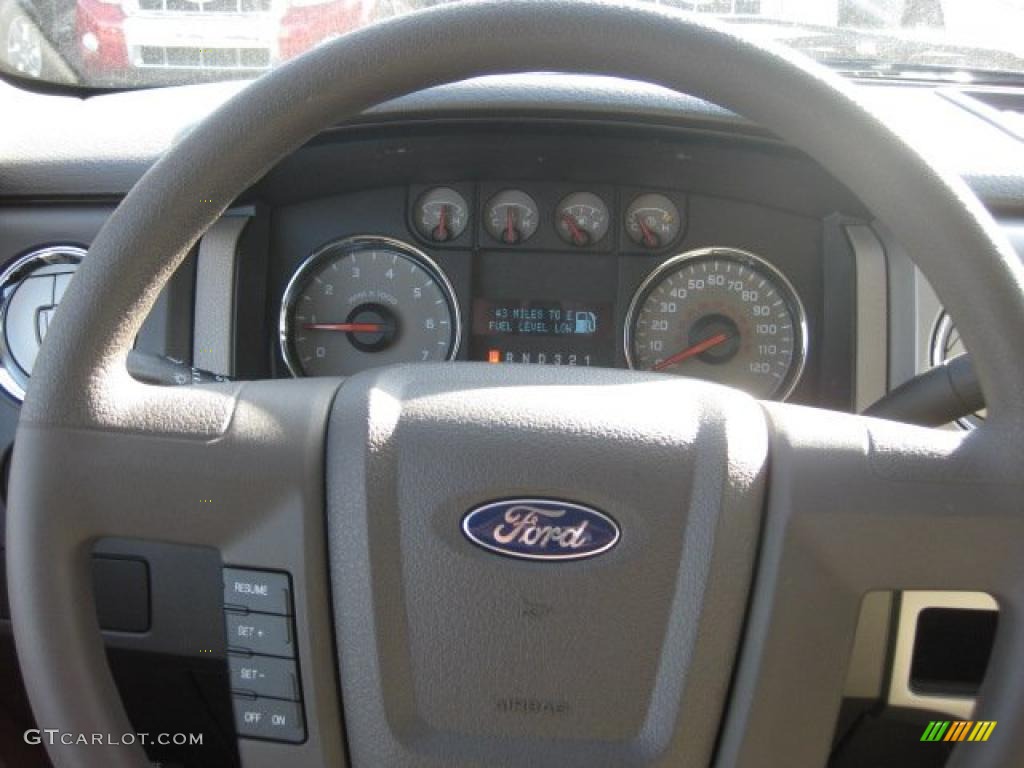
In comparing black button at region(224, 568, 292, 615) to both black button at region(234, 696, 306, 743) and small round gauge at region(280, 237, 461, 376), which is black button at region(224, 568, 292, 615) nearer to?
black button at region(234, 696, 306, 743)

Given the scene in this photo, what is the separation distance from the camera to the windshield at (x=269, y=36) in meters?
2.26

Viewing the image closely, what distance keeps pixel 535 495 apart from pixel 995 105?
58.9 inches

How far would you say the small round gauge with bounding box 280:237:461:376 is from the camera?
2279 mm

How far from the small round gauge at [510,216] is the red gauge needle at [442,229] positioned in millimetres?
66

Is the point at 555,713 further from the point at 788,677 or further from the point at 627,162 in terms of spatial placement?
the point at 627,162

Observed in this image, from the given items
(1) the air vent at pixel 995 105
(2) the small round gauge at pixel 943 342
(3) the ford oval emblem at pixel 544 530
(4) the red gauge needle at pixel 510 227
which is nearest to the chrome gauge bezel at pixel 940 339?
(2) the small round gauge at pixel 943 342

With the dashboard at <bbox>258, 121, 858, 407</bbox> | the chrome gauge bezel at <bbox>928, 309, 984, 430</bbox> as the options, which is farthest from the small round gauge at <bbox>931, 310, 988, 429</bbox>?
the dashboard at <bbox>258, 121, 858, 407</bbox>

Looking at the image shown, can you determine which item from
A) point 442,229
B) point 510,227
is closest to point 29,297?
point 442,229

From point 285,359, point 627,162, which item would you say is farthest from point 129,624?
point 627,162

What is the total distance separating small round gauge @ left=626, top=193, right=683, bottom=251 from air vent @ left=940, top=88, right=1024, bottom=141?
52cm

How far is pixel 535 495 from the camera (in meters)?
1.27

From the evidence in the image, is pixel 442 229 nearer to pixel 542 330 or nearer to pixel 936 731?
pixel 542 330

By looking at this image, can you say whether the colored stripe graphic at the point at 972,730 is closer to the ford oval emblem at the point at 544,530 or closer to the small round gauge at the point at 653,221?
the ford oval emblem at the point at 544,530

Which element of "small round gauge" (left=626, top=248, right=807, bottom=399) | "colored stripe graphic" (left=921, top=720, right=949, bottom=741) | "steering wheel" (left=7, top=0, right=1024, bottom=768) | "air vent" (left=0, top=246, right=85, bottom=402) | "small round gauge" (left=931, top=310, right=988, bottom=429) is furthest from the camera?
"small round gauge" (left=626, top=248, right=807, bottom=399)
